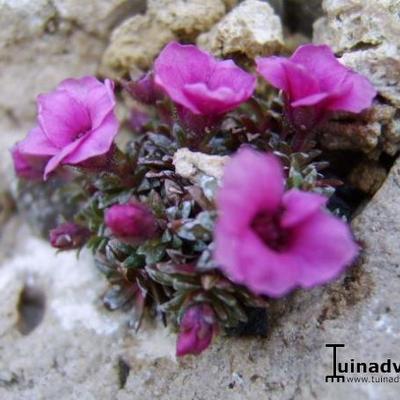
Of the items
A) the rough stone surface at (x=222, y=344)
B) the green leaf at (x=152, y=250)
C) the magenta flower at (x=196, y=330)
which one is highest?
the green leaf at (x=152, y=250)

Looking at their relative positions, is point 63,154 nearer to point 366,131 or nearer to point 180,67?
point 180,67

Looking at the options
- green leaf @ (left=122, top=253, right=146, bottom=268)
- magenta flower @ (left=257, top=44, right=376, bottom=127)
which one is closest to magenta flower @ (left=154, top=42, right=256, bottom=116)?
magenta flower @ (left=257, top=44, right=376, bottom=127)

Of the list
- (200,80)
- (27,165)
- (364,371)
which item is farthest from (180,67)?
(364,371)

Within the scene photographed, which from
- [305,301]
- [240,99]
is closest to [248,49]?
[240,99]

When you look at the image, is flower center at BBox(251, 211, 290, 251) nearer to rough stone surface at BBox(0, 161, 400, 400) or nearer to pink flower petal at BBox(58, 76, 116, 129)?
rough stone surface at BBox(0, 161, 400, 400)

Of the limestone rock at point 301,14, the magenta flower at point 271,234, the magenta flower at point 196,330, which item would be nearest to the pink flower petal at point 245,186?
the magenta flower at point 271,234

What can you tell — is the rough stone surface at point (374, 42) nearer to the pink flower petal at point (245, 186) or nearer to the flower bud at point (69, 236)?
the pink flower petal at point (245, 186)
